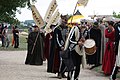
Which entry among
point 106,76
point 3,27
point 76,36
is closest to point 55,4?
point 106,76

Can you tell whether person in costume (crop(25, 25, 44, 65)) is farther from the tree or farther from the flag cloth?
the flag cloth

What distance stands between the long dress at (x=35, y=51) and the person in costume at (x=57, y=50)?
4.83 m

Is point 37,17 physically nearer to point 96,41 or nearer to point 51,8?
point 51,8

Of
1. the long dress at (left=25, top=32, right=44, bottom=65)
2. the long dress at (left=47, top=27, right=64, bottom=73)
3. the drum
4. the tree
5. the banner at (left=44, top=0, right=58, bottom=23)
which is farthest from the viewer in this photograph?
the long dress at (left=25, top=32, right=44, bottom=65)

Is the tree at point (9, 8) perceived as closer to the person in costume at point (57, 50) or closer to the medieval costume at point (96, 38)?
the medieval costume at point (96, 38)

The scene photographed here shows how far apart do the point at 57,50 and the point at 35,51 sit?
214 inches

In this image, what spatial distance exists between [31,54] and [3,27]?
539 inches

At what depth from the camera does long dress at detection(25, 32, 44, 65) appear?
18750 millimetres

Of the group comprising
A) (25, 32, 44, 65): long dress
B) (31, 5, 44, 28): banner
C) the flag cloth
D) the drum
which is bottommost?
(25, 32, 44, 65): long dress

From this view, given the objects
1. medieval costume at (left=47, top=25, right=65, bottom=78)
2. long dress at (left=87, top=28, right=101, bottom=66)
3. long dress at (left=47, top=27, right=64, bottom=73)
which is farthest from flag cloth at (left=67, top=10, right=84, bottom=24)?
long dress at (left=87, top=28, right=101, bottom=66)

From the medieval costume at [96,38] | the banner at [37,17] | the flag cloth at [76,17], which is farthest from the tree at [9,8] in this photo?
the flag cloth at [76,17]

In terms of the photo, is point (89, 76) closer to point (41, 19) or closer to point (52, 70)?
point (52, 70)

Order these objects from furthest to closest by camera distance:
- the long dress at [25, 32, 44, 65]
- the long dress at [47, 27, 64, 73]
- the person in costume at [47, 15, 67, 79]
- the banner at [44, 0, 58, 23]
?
1. the long dress at [25, 32, 44, 65]
2. the banner at [44, 0, 58, 23]
3. the long dress at [47, 27, 64, 73]
4. the person in costume at [47, 15, 67, 79]

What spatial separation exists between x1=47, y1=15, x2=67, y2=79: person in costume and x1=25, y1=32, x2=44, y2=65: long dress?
15.9 ft
